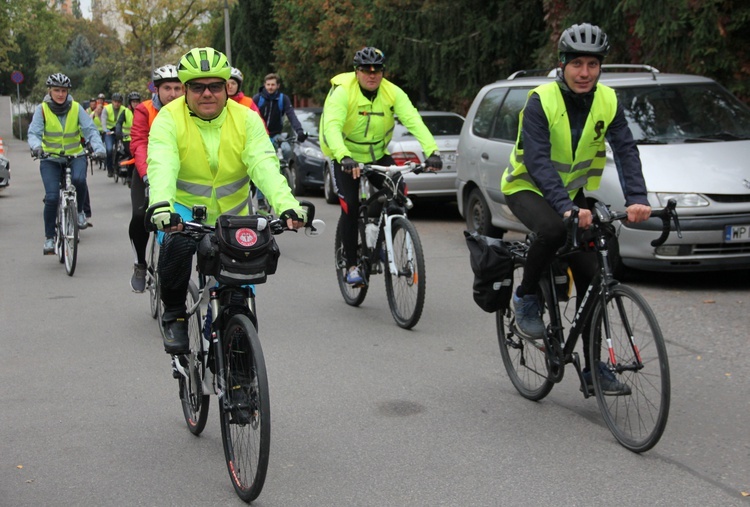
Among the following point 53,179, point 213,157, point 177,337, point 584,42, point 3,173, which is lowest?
point 3,173

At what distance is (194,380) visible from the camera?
5.23 meters

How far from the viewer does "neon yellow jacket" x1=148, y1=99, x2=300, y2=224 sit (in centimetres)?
475

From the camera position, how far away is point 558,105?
17.3ft

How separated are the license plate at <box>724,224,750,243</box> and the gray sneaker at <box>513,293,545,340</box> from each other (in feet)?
11.2

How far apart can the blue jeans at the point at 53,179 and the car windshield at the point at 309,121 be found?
25.2 feet

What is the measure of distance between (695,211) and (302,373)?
3689 millimetres

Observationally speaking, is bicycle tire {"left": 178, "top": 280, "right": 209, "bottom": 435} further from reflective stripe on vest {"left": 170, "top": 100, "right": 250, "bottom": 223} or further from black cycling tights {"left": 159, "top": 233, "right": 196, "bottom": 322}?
reflective stripe on vest {"left": 170, "top": 100, "right": 250, "bottom": 223}

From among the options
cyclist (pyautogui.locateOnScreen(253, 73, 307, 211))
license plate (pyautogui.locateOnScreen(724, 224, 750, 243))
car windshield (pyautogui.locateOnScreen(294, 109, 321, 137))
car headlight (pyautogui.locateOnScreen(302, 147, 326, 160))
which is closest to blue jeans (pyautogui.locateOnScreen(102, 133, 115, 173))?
car windshield (pyautogui.locateOnScreen(294, 109, 321, 137))

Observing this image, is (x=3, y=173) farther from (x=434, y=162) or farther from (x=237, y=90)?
(x=434, y=162)

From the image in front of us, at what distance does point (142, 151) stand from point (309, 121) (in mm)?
11530

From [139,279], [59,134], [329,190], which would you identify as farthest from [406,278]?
[329,190]

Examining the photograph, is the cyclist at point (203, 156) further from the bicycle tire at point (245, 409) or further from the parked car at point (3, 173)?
the parked car at point (3, 173)

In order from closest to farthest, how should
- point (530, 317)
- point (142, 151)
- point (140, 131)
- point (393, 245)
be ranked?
point (530, 317) < point (393, 245) < point (142, 151) < point (140, 131)

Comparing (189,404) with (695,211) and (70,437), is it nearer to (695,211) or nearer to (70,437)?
→ (70,437)
